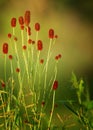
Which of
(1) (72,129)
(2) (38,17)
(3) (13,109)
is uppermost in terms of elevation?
(2) (38,17)

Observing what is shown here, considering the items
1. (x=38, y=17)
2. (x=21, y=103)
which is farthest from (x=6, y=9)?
(x=21, y=103)

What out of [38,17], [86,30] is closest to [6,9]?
[38,17]

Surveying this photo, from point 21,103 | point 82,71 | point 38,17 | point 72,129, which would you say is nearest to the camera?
point 21,103

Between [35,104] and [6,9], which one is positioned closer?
[35,104]

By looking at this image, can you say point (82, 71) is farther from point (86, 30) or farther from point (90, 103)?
point (90, 103)

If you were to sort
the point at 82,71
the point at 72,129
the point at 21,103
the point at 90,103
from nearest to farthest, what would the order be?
the point at 90,103 → the point at 21,103 → the point at 72,129 → the point at 82,71

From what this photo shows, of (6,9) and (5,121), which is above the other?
(6,9)
